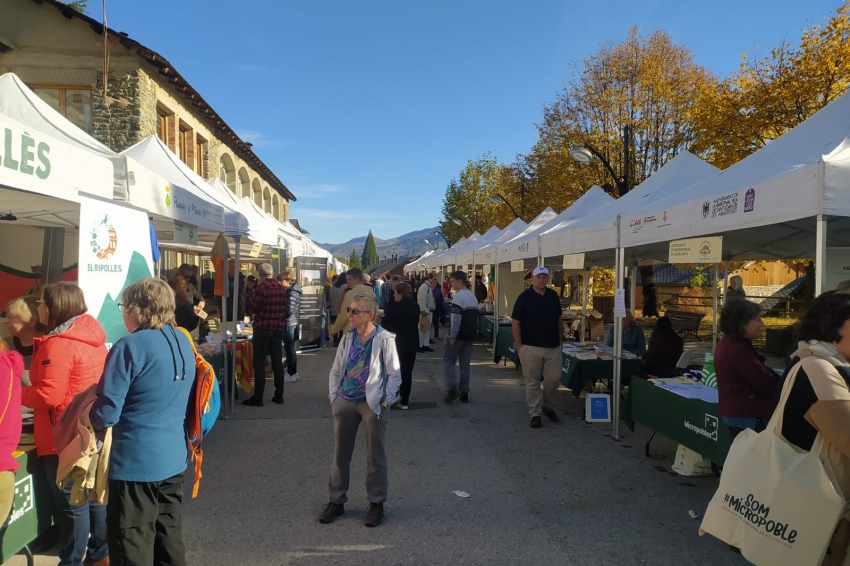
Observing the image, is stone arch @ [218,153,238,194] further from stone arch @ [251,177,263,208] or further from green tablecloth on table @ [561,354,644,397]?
green tablecloth on table @ [561,354,644,397]

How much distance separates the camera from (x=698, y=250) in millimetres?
5148

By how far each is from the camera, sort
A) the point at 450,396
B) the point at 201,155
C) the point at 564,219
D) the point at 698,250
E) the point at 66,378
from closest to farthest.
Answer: the point at 66,378 → the point at 698,250 → the point at 450,396 → the point at 564,219 → the point at 201,155

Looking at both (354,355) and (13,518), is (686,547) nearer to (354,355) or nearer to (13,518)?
(354,355)

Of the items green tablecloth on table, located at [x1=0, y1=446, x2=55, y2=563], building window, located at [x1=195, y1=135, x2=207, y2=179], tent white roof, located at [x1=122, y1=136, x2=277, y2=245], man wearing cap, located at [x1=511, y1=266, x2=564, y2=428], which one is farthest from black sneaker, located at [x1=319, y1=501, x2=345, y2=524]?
building window, located at [x1=195, y1=135, x2=207, y2=179]

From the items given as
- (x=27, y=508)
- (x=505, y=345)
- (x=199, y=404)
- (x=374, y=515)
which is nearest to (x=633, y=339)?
(x=505, y=345)

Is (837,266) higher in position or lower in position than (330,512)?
higher

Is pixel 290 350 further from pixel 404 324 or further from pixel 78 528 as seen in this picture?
pixel 78 528

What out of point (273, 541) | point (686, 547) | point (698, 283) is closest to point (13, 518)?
point (273, 541)

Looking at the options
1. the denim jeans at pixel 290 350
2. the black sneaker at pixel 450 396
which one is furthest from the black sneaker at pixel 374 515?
the denim jeans at pixel 290 350

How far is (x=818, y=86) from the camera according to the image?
13430 mm

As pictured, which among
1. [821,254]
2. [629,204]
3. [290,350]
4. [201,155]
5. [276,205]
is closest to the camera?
[821,254]

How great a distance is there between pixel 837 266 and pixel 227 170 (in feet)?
83.5

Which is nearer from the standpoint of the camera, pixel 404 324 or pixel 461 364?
pixel 404 324

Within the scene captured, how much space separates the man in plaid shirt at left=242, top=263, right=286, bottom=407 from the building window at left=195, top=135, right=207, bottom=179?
14673mm
